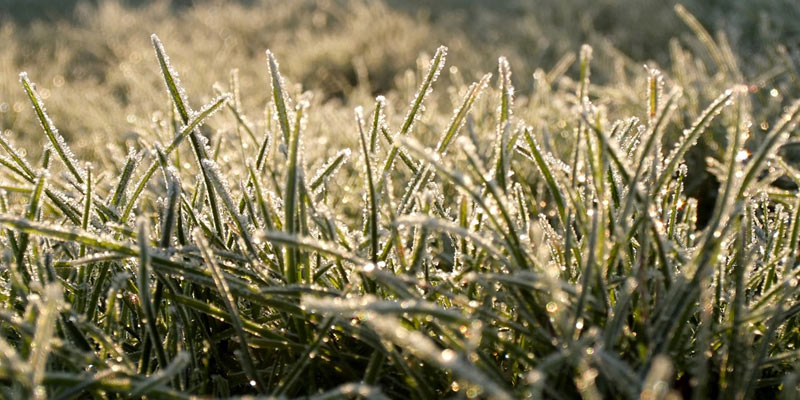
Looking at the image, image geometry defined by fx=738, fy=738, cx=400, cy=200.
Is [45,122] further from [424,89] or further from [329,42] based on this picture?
[329,42]

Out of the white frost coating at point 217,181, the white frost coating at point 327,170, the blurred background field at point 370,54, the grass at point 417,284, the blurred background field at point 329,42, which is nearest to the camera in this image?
the grass at point 417,284

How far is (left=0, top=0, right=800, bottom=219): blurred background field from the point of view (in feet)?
7.80

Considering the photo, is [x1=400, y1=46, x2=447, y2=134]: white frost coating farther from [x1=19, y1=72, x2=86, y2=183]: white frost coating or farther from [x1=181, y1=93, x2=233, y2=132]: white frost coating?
[x1=19, y1=72, x2=86, y2=183]: white frost coating

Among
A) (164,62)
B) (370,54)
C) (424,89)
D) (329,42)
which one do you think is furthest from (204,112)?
(329,42)

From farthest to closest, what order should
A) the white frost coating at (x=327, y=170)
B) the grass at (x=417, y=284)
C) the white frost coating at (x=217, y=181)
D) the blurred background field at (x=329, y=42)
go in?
the blurred background field at (x=329, y=42)
the white frost coating at (x=327, y=170)
the white frost coating at (x=217, y=181)
the grass at (x=417, y=284)

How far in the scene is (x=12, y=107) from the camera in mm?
3172

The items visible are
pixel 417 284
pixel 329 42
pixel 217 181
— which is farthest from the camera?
pixel 329 42

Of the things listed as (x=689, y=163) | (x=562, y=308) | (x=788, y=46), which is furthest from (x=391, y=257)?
(x=788, y=46)

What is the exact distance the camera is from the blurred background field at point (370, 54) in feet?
7.80

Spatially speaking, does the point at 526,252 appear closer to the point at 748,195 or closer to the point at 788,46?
the point at 748,195

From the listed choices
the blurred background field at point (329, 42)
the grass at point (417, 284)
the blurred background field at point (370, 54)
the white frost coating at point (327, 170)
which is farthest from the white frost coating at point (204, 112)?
the blurred background field at point (329, 42)

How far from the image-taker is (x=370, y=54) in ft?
13.0

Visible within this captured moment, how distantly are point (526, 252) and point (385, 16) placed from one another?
12.5 feet

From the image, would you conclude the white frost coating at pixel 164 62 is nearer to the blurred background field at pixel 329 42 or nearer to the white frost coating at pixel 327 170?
the white frost coating at pixel 327 170
